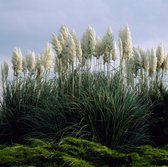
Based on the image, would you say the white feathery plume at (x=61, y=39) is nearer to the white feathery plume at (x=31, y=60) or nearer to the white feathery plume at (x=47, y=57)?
the white feathery plume at (x=47, y=57)

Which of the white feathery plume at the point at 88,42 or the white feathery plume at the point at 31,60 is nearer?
the white feathery plume at the point at 88,42

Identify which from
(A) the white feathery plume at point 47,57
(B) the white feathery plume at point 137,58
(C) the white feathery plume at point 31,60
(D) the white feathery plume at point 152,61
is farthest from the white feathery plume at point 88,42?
(C) the white feathery plume at point 31,60

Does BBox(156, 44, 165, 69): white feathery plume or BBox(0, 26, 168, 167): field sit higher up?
BBox(156, 44, 165, 69): white feathery plume

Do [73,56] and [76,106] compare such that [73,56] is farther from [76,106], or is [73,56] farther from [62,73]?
[76,106]

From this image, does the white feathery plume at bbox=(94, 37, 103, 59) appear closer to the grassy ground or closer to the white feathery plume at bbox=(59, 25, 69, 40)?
the white feathery plume at bbox=(59, 25, 69, 40)

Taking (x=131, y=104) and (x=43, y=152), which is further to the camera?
(x=131, y=104)

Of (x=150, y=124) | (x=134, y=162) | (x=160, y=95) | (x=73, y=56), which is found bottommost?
(x=134, y=162)

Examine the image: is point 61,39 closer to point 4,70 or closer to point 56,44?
point 56,44

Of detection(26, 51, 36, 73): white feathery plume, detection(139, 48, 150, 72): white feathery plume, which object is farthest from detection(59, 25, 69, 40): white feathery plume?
detection(139, 48, 150, 72): white feathery plume

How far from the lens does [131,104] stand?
327 inches

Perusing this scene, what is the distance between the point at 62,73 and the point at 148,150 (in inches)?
161

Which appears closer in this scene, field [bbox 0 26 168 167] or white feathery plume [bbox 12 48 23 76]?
field [bbox 0 26 168 167]

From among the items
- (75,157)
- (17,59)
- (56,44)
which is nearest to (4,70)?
(17,59)

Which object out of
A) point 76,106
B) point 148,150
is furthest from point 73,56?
point 148,150
